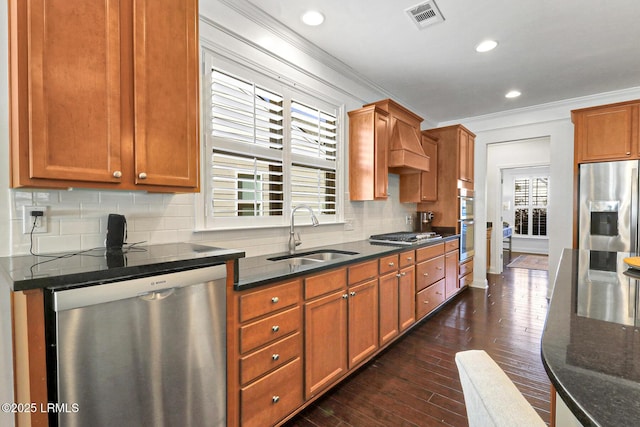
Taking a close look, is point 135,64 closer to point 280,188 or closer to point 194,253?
point 194,253

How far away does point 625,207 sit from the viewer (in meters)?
3.57

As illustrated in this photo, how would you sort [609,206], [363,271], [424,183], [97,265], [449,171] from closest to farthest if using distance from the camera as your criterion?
[97,265] → [363,271] → [609,206] → [424,183] → [449,171]

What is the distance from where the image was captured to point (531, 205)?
9.12 meters

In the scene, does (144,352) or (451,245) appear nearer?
(144,352)

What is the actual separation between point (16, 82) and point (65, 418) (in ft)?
4.18

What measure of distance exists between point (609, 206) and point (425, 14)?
3233mm

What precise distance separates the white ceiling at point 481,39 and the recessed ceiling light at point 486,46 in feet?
0.16

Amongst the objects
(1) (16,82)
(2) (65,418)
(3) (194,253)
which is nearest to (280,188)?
(3) (194,253)

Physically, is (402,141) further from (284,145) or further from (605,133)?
(605,133)

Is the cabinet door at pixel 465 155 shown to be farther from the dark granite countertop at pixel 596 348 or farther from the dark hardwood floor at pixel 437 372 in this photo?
the dark granite countertop at pixel 596 348

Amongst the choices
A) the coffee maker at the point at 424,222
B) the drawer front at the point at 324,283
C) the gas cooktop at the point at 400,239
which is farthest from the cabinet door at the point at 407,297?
the coffee maker at the point at 424,222

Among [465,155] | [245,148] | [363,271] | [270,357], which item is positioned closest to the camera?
[270,357]

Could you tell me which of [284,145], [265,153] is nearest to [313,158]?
[284,145]

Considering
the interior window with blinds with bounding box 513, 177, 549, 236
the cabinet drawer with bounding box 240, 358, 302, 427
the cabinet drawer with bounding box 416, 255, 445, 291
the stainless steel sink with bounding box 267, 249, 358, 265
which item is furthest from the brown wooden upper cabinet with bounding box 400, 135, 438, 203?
the interior window with blinds with bounding box 513, 177, 549, 236
